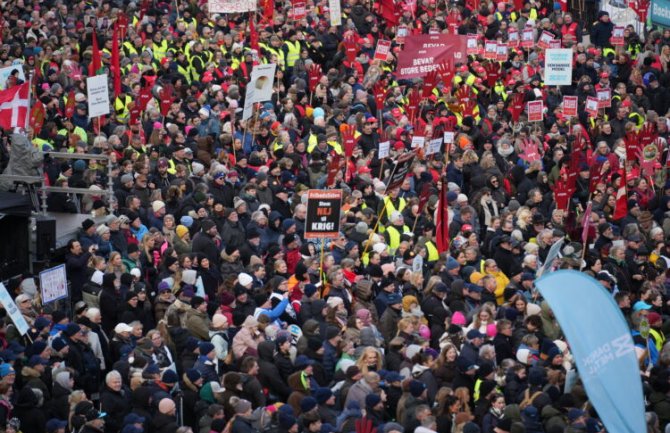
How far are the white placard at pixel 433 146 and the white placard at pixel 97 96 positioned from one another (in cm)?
468

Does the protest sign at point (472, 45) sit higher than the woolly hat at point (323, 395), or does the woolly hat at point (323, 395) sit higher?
the protest sign at point (472, 45)

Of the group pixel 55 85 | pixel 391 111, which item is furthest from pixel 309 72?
pixel 55 85

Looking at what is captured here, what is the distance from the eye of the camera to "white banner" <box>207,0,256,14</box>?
30.4 metres

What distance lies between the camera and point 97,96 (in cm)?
2336

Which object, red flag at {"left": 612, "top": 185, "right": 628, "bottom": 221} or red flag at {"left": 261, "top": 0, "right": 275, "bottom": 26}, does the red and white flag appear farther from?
red flag at {"left": 261, "top": 0, "right": 275, "bottom": 26}

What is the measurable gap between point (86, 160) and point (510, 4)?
1348 cm

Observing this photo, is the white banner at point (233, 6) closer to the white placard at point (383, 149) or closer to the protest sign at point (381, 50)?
the protest sign at point (381, 50)

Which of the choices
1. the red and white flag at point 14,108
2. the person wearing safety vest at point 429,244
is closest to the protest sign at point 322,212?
the person wearing safety vest at point 429,244

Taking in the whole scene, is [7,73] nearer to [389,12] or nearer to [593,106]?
[593,106]

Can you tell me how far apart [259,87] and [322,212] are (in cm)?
614

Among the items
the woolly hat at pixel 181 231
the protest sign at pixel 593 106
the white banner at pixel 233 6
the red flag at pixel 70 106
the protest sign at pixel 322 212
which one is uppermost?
the white banner at pixel 233 6

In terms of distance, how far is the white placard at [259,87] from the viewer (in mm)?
24469

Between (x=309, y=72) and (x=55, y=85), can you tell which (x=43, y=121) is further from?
(x=309, y=72)

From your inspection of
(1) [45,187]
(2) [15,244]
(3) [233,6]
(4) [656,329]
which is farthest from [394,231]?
(3) [233,6]
